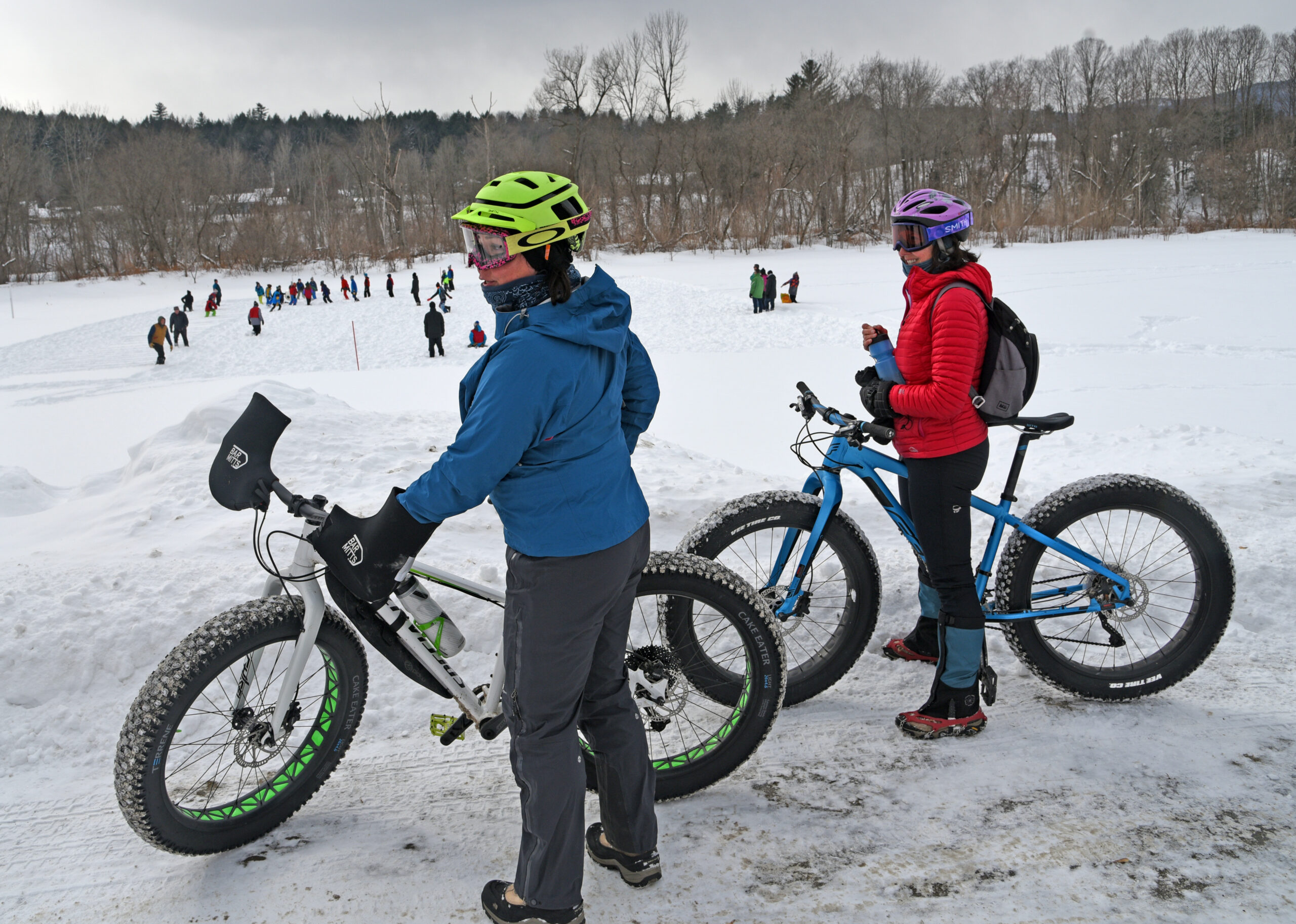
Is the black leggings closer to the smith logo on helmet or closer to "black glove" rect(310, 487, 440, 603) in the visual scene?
"black glove" rect(310, 487, 440, 603)

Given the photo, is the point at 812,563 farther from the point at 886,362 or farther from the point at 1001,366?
the point at 1001,366

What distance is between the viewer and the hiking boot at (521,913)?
2.21 meters

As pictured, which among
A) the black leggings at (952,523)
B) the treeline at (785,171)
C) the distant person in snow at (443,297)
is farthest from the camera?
the treeline at (785,171)

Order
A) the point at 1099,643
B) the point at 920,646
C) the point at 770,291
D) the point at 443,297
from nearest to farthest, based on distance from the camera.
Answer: the point at 1099,643 → the point at 920,646 → the point at 770,291 → the point at 443,297

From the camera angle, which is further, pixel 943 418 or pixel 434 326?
pixel 434 326

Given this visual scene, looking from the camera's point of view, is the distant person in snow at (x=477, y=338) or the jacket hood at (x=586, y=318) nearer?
the jacket hood at (x=586, y=318)

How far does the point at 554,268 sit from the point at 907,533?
6.84 ft

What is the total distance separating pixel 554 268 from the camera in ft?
6.77

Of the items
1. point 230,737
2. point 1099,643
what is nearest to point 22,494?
point 230,737

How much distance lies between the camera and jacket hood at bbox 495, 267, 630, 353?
1973mm

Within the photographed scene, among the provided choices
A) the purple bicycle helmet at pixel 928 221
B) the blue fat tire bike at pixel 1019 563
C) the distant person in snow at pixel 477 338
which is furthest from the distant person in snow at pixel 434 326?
the purple bicycle helmet at pixel 928 221

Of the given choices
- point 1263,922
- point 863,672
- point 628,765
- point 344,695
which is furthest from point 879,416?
point 344,695

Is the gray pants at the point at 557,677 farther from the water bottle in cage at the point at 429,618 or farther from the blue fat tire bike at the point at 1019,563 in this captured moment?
the blue fat tire bike at the point at 1019,563

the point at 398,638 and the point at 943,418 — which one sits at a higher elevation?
the point at 943,418
